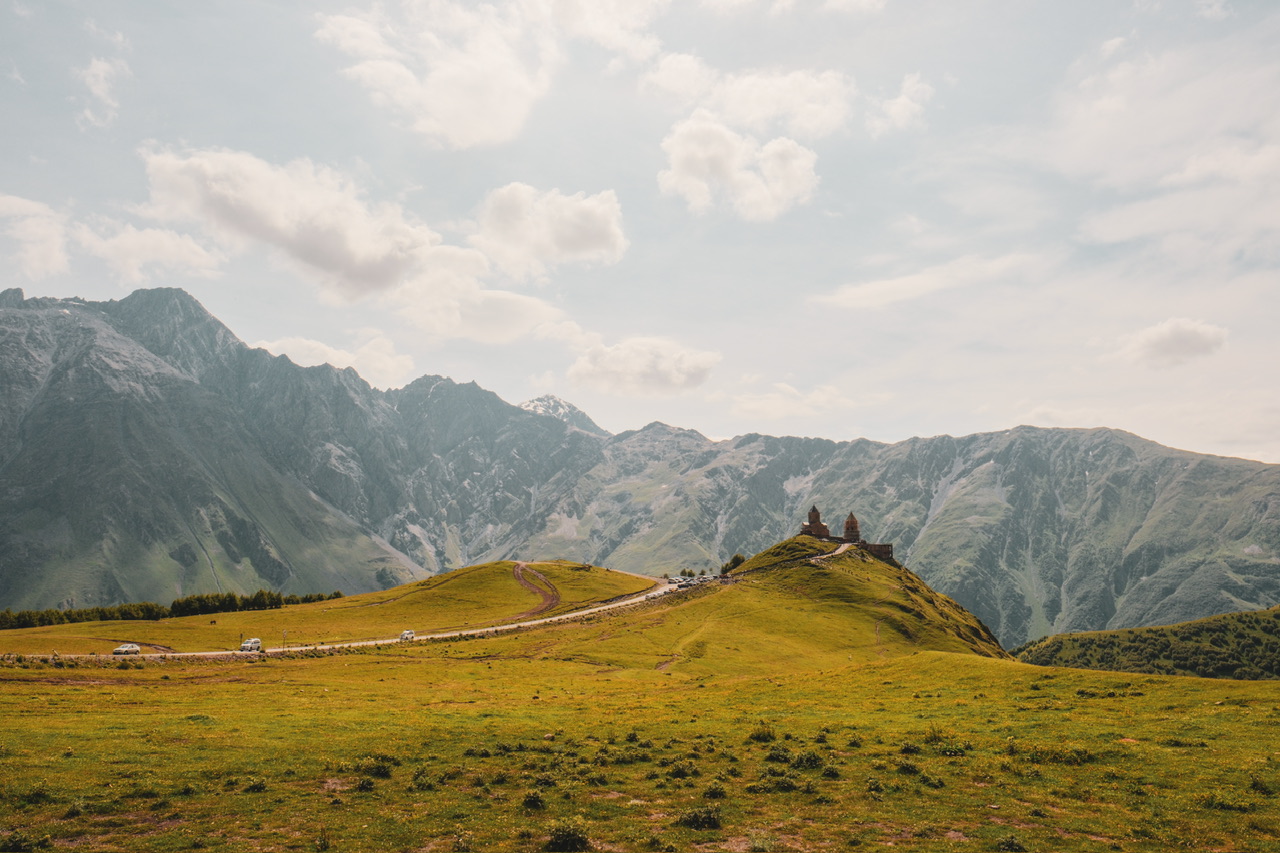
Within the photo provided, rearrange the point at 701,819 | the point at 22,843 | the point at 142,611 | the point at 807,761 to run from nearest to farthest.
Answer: the point at 22,843
the point at 701,819
the point at 807,761
the point at 142,611

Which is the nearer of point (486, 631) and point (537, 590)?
point (486, 631)

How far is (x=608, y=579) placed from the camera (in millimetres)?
195750

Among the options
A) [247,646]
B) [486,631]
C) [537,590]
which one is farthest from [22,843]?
[537,590]

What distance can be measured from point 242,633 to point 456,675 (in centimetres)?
5781

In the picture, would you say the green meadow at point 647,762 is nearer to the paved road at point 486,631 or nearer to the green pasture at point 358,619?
the paved road at point 486,631

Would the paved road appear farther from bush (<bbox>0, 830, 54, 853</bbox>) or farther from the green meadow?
bush (<bbox>0, 830, 54, 853</bbox>)

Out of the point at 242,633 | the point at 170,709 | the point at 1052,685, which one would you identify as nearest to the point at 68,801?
the point at 170,709

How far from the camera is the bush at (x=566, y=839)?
24016 millimetres

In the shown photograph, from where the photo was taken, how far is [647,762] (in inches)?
1430

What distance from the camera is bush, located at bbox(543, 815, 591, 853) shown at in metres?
24.0

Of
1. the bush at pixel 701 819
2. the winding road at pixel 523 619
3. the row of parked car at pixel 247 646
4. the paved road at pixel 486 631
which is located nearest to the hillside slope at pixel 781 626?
the paved road at pixel 486 631

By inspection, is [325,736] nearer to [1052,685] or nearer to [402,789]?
[402,789]

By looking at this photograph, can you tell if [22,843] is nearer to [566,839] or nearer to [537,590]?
[566,839]

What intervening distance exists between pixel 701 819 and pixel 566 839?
5.99m
